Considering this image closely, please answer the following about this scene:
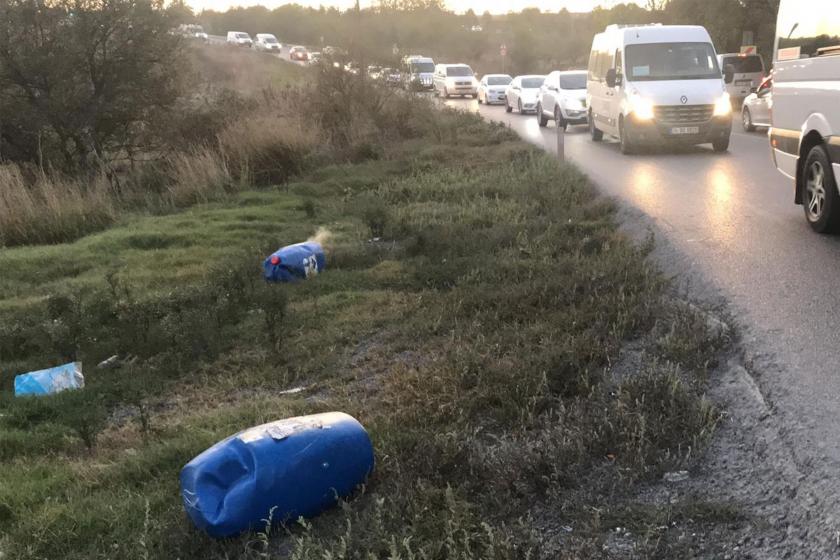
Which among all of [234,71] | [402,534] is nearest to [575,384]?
[402,534]

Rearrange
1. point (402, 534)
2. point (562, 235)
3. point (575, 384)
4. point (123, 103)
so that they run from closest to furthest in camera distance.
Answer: point (402, 534) < point (575, 384) < point (562, 235) < point (123, 103)

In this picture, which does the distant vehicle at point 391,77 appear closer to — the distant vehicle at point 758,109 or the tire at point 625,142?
the tire at point 625,142

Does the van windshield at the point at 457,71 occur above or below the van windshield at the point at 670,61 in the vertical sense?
above

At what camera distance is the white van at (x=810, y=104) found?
7.05 meters

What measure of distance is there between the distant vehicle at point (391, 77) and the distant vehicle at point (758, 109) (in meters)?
8.96

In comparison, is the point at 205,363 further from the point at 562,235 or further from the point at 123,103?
the point at 123,103

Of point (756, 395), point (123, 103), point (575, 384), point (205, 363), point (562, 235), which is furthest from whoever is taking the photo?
point (123, 103)

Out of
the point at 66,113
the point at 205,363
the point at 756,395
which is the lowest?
the point at 205,363

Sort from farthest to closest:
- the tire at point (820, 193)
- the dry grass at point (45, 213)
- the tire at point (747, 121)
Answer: the tire at point (747, 121), the dry grass at point (45, 213), the tire at point (820, 193)

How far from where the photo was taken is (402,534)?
308 cm

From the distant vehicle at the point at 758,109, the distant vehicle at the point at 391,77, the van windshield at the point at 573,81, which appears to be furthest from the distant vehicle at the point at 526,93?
the distant vehicle at the point at 758,109

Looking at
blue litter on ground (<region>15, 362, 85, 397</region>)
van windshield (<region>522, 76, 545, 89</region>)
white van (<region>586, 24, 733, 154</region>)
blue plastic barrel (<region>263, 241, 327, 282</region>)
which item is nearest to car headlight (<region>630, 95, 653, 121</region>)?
white van (<region>586, 24, 733, 154</region>)

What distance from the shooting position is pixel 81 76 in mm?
15664

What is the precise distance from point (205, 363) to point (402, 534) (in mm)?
3174
